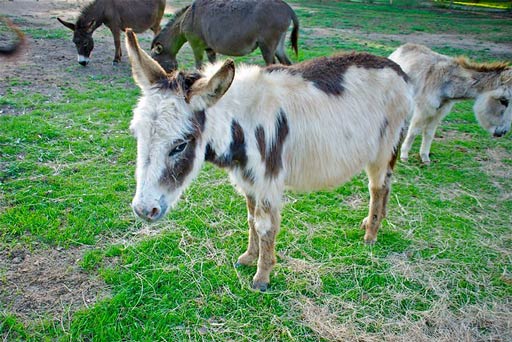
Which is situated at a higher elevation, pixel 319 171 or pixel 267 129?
pixel 267 129

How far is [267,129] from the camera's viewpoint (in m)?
2.58

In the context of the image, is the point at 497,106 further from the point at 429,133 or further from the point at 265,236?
the point at 265,236

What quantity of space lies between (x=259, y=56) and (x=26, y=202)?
7.90m

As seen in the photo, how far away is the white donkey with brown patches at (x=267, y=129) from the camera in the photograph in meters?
2.12

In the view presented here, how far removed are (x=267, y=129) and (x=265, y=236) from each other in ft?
2.95

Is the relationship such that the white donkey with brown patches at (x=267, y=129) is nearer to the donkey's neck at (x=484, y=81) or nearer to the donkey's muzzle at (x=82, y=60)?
the donkey's neck at (x=484, y=81)

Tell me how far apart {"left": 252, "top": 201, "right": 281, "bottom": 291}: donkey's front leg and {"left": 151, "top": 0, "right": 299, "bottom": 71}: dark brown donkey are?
18.4ft

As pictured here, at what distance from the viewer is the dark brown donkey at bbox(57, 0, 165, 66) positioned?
28.0ft

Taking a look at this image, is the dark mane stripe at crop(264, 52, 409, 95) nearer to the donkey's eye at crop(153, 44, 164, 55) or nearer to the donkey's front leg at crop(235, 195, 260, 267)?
the donkey's front leg at crop(235, 195, 260, 267)

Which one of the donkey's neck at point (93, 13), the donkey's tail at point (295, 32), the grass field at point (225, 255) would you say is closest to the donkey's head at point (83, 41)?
the donkey's neck at point (93, 13)

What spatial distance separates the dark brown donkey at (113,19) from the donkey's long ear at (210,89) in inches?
300

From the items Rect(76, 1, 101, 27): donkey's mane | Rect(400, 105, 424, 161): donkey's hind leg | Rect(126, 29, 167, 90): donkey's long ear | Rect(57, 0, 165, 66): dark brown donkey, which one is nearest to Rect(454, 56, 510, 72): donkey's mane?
Rect(400, 105, 424, 161): donkey's hind leg

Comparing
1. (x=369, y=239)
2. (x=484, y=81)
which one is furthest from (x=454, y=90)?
(x=369, y=239)

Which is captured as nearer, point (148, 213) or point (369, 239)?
point (148, 213)
